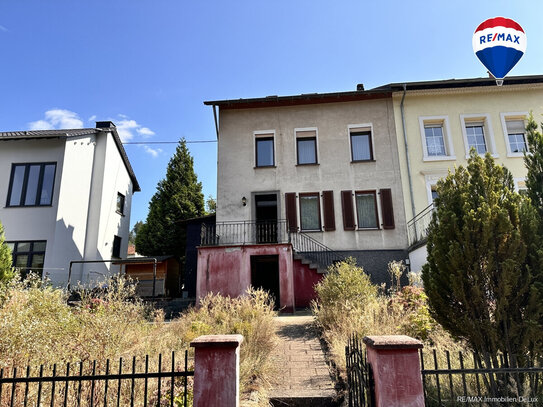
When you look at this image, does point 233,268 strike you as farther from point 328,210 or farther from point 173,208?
point 173,208

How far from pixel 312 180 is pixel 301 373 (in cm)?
1009

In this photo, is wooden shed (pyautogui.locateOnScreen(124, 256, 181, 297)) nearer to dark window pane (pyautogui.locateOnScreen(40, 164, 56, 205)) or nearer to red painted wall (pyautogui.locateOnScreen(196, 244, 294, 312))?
dark window pane (pyautogui.locateOnScreen(40, 164, 56, 205))

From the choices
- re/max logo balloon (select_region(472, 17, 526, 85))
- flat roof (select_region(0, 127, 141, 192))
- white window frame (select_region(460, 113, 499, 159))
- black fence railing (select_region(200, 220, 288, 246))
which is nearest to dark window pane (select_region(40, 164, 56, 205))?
flat roof (select_region(0, 127, 141, 192))

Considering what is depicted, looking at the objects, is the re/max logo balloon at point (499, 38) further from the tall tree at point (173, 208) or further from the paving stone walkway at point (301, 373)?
the tall tree at point (173, 208)

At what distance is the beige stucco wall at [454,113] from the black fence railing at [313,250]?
336 cm

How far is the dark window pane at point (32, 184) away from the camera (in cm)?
1458

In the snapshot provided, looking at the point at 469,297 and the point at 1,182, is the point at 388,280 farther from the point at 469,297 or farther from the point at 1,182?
the point at 1,182

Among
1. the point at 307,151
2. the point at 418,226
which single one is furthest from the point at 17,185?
the point at 418,226

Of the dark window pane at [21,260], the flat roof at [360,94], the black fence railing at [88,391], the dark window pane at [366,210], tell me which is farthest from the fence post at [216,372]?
the dark window pane at [21,260]

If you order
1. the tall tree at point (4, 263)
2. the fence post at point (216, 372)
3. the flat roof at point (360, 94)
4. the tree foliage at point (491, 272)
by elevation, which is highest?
the flat roof at point (360, 94)

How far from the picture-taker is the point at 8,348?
3629 millimetres

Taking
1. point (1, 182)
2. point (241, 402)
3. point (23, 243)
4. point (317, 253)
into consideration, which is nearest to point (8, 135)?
point (1, 182)

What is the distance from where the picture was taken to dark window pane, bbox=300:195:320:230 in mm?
13680

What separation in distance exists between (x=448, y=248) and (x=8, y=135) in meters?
17.5
